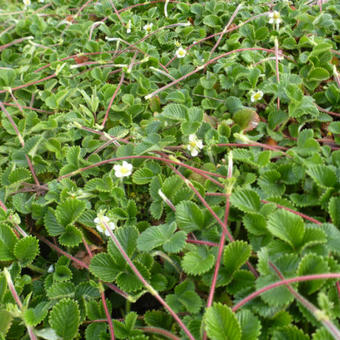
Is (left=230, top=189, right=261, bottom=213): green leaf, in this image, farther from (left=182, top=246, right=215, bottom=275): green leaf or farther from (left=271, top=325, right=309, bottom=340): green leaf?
(left=271, top=325, right=309, bottom=340): green leaf

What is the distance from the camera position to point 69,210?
1.09 m

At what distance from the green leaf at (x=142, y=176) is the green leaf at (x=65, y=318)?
464 mm

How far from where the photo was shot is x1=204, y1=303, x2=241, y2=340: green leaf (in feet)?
2.44

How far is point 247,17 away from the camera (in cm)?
189

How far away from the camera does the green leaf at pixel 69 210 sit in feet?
3.56

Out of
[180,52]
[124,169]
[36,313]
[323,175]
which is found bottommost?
[36,313]

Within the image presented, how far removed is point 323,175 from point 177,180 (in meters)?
0.47

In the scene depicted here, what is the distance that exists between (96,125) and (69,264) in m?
0.60

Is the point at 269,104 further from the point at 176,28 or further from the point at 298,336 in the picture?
the point at 298,336

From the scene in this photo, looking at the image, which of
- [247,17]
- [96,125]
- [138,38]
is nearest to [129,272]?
[96,125]

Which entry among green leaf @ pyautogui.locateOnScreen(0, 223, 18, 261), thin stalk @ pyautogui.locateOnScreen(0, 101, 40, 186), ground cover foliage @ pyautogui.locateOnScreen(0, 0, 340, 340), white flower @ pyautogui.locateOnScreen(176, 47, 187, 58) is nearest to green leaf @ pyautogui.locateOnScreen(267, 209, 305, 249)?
ground cover foliage @ pyautogui.locateOnScreen(0, 0, 340, 340)

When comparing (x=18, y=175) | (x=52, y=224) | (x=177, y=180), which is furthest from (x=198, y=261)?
(x=18, y=175)

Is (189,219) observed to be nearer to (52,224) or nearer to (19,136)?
(52,224)

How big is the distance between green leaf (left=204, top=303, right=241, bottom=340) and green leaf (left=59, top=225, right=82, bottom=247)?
499 millimetres
